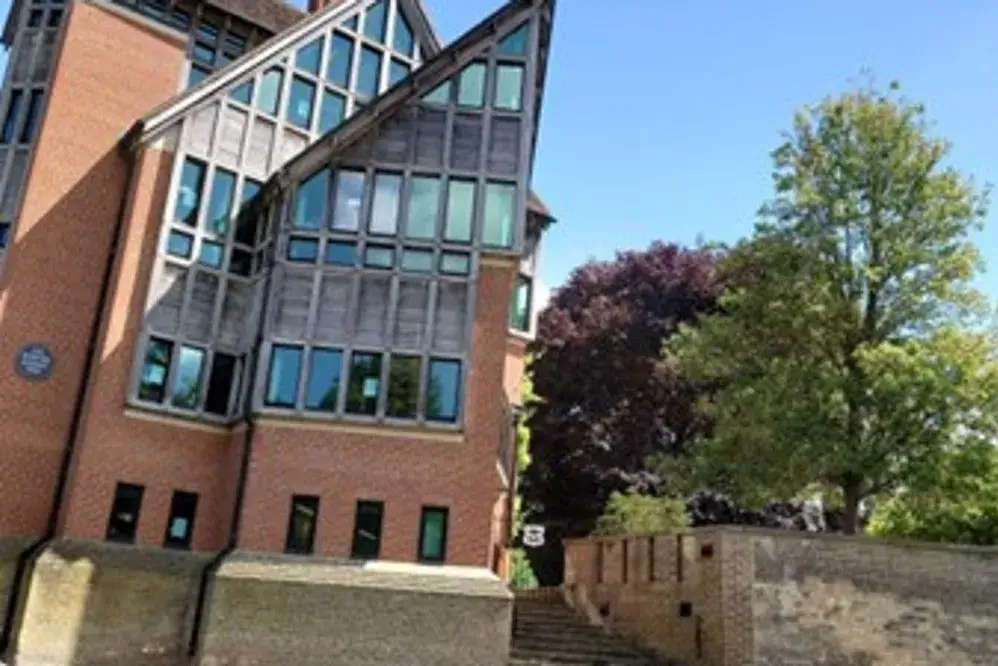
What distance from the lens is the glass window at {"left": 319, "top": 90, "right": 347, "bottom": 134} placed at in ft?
69.9

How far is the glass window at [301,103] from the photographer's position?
822 inches

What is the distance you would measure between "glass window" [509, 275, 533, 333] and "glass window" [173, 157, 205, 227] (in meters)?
7.83

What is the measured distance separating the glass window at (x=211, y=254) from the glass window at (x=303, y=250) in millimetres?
1890

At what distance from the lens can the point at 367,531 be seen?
55.9ft

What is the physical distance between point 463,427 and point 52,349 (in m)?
8.19

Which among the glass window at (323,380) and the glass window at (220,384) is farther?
the glass window at (220,384)

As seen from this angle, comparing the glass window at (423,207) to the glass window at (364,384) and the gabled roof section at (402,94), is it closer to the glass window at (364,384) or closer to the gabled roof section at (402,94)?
the gabled roof section at (402,94)

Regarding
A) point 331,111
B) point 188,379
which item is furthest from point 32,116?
point 188,379

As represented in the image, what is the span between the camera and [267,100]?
20.4 metres

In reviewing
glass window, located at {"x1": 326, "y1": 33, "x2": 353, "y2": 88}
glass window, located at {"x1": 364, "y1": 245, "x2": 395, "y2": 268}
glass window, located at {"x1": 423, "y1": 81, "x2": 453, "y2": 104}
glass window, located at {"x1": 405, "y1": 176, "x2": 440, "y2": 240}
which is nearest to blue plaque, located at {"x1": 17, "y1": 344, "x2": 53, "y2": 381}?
glass window, located at {"x1": 364, "y1": 245, "x2": 395, "y2": 268}

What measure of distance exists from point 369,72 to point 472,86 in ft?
13.2

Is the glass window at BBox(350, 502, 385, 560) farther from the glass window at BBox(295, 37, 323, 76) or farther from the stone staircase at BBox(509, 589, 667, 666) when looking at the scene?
the glass window at BBox(295, 37, 323, 76)

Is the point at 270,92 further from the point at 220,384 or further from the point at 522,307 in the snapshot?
the point at 522,307

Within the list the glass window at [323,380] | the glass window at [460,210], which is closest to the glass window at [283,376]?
the glass window at [323,380]
